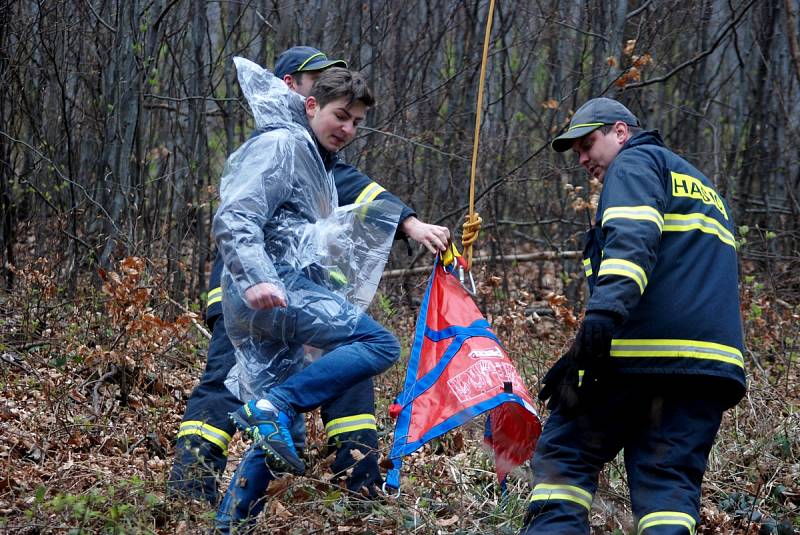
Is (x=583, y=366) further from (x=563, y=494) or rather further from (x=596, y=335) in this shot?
(x=563, y=494)

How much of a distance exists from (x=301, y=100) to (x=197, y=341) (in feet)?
11.2

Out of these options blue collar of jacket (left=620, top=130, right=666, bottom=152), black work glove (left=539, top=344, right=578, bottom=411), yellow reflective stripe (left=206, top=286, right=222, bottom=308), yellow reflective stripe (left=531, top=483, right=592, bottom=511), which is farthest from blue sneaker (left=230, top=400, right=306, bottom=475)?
blue collar of jacket (left=620, top=130, right=666, bottom=152)

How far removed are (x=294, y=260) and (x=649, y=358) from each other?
1.46 meters

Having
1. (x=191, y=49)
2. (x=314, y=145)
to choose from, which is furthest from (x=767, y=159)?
(x=314, y=145)

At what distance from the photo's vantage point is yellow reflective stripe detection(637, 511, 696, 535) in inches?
126

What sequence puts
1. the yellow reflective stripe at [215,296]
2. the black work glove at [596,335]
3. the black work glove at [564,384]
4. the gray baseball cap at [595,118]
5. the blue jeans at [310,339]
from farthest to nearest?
the yellow reflective stripe at [215,296]
the gray baseball cap at [595,118]
the blue jeans at [310,339]
the black work glove at [564,384]
the black work glove at [596,335]

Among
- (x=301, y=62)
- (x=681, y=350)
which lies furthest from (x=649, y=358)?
(x=301, y=62)

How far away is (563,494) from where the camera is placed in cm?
342

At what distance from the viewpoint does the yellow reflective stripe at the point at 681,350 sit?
3.31m

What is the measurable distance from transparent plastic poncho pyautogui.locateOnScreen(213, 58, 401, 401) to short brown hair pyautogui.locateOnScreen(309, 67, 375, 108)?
0.10 m

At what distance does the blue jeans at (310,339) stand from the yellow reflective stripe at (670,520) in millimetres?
1147

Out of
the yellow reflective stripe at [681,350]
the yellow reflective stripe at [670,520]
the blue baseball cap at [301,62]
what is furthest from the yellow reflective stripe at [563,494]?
the blue baseball cap at [301,62]

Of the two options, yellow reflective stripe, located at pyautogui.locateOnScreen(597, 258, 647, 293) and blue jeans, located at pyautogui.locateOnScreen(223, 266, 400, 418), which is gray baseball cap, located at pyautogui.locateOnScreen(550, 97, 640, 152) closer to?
yellow reflective stripe, located at pyautogui.locateOnScreen(597, 258, 647, 293)

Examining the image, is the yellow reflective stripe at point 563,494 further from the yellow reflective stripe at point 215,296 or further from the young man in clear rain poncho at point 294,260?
the yellow reflective stripe at point 215,296
